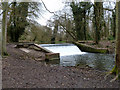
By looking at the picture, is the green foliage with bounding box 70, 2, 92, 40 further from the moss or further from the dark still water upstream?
the dark still water upstream

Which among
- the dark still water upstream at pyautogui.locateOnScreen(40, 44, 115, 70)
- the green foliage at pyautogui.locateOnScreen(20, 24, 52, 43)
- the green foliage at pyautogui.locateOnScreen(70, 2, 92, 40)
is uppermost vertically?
the green foliage at pyautogui.locateOnScreen(70, 2, 92, 40)

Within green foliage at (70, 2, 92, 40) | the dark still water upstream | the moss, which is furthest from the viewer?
green foliage at (70, 2, 92, 40)

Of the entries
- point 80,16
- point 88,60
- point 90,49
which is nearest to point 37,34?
point 80,16

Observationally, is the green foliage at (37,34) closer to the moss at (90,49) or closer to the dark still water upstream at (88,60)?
the dark still water upstream at (88,60)

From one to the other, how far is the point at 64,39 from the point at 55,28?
3666mm

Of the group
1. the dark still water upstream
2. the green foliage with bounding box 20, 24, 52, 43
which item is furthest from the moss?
the green foliage with bounding box 20, 24, 52, 43

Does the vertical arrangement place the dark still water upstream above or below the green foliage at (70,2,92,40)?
below

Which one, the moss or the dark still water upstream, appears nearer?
the dark still water upstream

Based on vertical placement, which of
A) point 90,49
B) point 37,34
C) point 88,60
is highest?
point 37,34

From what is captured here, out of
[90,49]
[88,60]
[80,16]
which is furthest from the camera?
[80,16]

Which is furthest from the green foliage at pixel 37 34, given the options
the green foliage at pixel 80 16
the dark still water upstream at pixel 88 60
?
the green foliage at pixel 80 16

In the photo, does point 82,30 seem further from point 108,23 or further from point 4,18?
point 4,18

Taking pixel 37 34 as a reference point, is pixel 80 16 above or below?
above

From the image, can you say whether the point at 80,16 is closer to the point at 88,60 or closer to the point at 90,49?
the point at 90,49
